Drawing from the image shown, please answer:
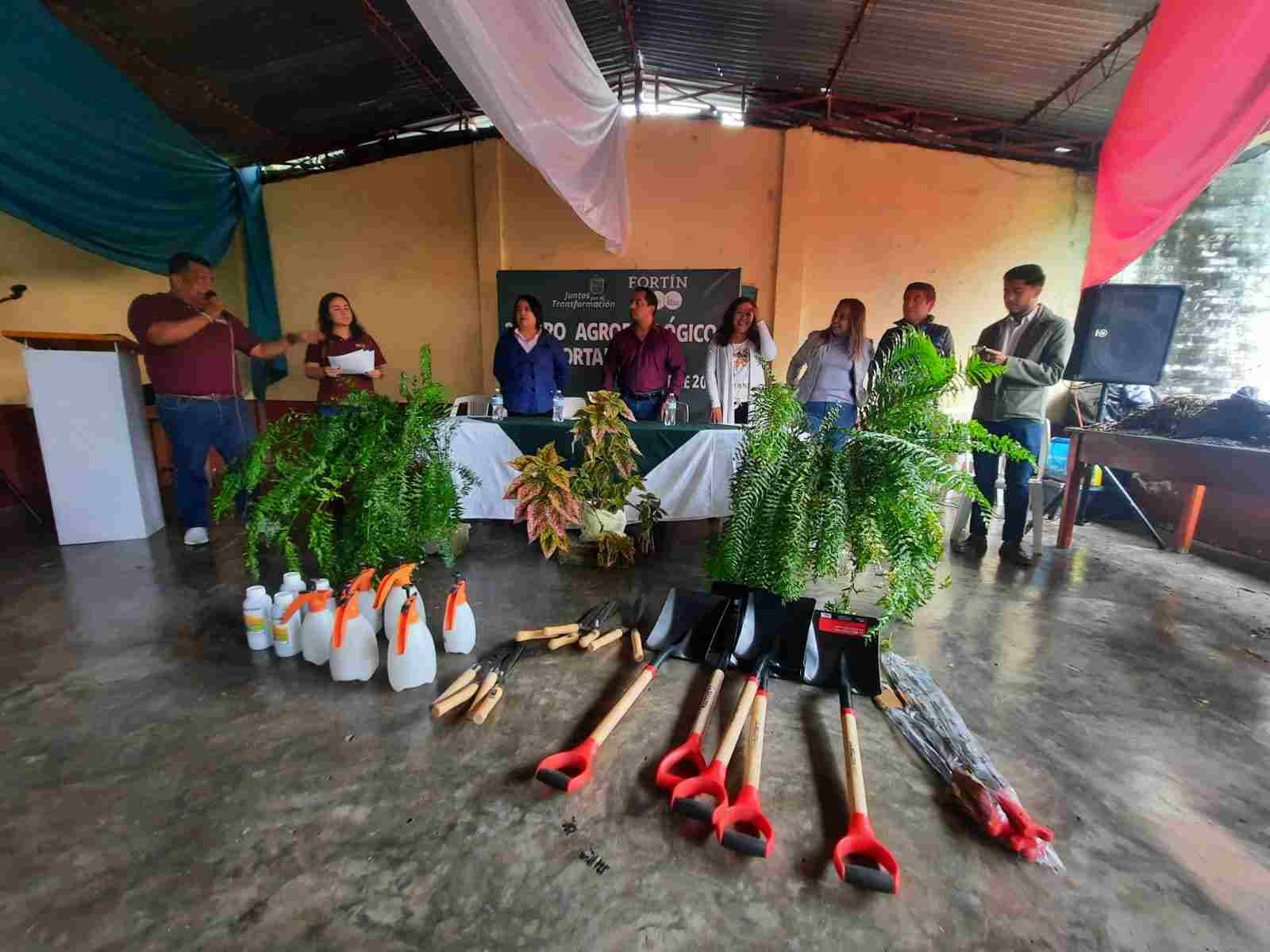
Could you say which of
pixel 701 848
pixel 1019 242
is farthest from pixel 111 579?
pixel 1019 242

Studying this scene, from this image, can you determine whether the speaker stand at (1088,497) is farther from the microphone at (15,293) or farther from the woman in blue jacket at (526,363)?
the microphone at (15,293)

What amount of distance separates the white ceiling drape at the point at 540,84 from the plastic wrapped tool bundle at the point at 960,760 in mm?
2317

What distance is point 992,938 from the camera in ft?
2.72

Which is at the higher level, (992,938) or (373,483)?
(373,483)

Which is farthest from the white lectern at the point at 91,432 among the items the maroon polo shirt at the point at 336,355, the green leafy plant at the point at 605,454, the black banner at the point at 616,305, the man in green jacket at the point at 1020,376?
the man in green jacket at the point at 1020,376

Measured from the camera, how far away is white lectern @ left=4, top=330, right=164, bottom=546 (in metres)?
2.61

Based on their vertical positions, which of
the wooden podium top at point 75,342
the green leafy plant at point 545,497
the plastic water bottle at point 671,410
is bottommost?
the green leafy plant at point 545,497

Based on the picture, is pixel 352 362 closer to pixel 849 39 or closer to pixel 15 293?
pixel 15 293

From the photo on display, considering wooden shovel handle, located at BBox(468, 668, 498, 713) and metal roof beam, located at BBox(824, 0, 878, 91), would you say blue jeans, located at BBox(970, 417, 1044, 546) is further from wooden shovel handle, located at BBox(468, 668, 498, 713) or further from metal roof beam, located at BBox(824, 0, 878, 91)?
→ metal roof beam, located at BBox(824, 0, 878, 91)

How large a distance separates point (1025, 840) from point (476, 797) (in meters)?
→ 1.10

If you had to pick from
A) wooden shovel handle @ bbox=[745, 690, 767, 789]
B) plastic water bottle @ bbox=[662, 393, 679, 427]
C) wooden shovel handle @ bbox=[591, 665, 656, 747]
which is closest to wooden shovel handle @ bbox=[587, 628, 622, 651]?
wooden shovel handle @ bbox=[591, 665, 656, 747]

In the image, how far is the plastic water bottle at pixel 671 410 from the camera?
117 inches

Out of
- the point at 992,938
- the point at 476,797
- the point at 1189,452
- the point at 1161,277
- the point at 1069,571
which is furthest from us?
the point at 1161,277

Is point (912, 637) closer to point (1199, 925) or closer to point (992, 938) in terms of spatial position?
point (1199, 925)
